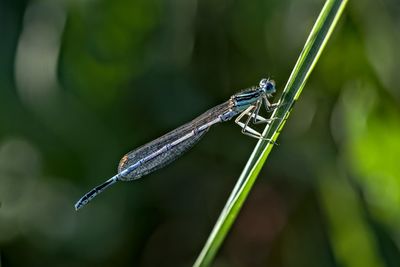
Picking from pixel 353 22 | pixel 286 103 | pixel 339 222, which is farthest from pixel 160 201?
pixel 286 103

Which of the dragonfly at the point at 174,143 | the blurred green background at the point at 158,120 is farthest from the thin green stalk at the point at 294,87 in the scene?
the blurred green background at the point at 158,120

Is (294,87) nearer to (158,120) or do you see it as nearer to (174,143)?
(174,143)

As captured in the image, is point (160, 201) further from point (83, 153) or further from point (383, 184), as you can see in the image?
point (383, 184)

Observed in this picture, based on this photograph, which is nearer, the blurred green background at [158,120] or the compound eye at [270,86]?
the compound eye at [270,86]

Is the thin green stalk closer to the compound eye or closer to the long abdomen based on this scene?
the compound eye

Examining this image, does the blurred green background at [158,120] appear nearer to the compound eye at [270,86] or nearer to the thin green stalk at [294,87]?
the compound eye at [270,86]

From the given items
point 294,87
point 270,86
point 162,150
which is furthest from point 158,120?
point 294,87
